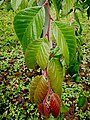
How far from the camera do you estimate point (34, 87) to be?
0.46m

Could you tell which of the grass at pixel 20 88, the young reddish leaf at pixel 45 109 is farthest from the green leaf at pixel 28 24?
the grass at pixel 20 88

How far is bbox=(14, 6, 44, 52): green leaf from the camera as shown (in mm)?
417

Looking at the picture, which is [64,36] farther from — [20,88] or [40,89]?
[20,88]

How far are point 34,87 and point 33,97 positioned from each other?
29mm

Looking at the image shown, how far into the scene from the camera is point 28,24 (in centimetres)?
42

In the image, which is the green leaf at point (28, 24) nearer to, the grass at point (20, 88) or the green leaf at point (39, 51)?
the green leaf at point (39, 51)

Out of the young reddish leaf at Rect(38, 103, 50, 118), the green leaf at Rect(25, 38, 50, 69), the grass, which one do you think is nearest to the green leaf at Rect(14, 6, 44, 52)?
the green leaf at Rect(25, 38, 50, 69)

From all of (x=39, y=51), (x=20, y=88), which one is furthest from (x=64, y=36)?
(x=20, y=88)

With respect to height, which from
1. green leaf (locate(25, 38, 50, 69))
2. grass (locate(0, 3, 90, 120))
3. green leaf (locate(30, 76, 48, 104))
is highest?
green leaf (locate(25, 38, 50, 69))

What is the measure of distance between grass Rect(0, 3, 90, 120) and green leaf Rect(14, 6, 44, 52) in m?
1.67

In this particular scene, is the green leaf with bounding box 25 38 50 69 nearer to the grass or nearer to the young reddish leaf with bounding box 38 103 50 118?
the young reddish leaf with bounding box 38 103 50 118

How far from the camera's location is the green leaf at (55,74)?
0.43 meters

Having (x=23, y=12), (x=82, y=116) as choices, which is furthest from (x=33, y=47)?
(x=82, y=116)

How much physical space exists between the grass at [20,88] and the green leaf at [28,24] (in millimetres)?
1674
